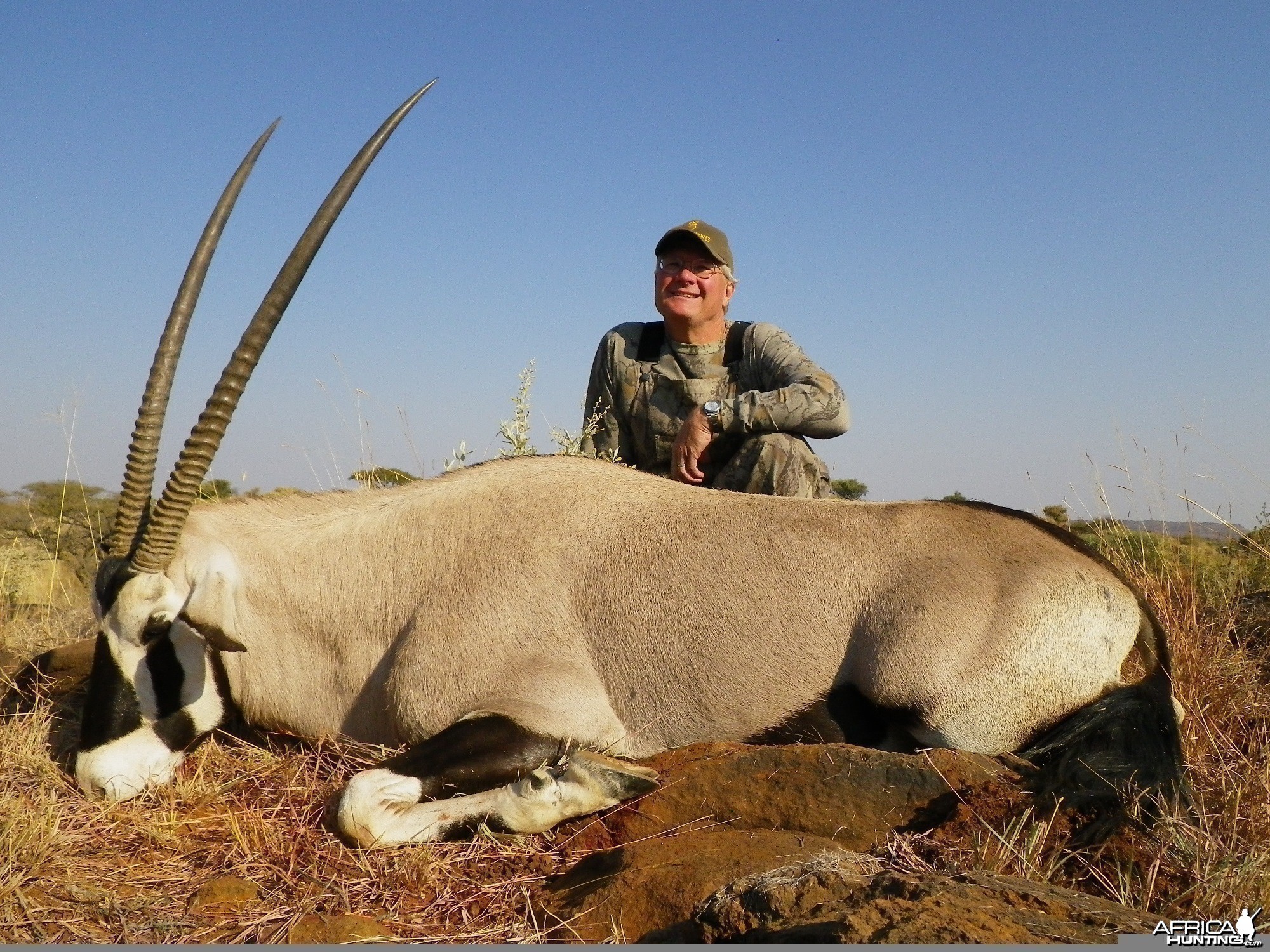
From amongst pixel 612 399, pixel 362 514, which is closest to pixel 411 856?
pixel 362 514

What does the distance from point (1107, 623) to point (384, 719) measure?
291 cm

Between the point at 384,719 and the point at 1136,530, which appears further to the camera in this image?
the point at 1136,530

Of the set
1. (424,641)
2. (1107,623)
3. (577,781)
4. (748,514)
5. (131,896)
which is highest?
(748,514)

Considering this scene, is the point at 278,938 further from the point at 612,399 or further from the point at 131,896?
the point at 612,399

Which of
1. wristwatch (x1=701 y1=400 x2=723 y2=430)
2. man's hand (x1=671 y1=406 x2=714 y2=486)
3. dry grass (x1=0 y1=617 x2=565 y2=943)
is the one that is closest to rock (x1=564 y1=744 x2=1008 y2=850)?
dry grass (x1=0 y1=617 x2=565 y2=943)

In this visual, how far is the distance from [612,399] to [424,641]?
3314 millimetres

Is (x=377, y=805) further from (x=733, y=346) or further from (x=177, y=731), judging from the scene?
(x=733, y=346)

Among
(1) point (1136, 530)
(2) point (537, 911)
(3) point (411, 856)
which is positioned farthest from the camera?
(1) point (1136, 530)

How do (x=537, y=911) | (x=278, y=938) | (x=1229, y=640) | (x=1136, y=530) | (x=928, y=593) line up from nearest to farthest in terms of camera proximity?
(x=278, y=938) < (x=537, y=911) < (x=928, y=593) < (x=1229, y=640) < (x=1136, y=530)

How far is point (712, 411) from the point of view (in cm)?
564

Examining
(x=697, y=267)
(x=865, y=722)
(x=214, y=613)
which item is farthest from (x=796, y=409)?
(x=214, y=613)

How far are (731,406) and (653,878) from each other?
327cm

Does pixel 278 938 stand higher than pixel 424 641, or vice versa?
pixel 424 641

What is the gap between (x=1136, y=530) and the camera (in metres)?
8.23
